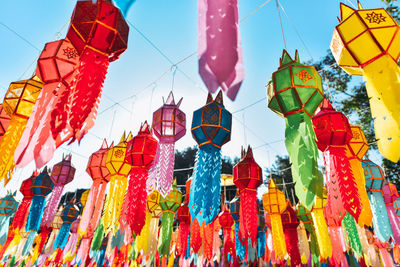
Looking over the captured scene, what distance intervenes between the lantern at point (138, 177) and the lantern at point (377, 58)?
2.12 metres

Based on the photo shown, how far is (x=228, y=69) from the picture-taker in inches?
35.0

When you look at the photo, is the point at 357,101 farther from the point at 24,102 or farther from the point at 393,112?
the point at 24,102

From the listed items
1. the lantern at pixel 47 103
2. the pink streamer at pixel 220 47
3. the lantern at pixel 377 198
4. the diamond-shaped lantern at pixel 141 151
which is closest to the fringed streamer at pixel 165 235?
the diamond-shaped lantern at pixel 141 151

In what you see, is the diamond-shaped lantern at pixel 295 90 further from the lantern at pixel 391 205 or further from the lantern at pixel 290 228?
the lantern at pixel 290 228

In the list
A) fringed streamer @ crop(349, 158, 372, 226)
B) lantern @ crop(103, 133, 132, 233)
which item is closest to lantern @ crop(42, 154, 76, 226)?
lantern @ crop(103, 133, 132, 233)

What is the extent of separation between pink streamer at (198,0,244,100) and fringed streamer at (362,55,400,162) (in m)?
1.03

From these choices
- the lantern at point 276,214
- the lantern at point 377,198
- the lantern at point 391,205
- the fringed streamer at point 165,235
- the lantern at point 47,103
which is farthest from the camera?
the fringed streamer at point 165,235

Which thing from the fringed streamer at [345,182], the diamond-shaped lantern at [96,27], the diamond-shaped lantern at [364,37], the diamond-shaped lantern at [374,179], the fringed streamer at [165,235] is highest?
the diamond-shaped lantern at [364,37]

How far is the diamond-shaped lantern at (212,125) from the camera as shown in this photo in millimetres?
2426

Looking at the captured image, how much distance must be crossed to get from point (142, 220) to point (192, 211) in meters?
0.78

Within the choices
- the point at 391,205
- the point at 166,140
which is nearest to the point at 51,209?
the point at 166,140

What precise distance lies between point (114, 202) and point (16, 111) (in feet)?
4.52

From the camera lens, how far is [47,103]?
153 centimetres

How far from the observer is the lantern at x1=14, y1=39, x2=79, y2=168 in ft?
3.99
